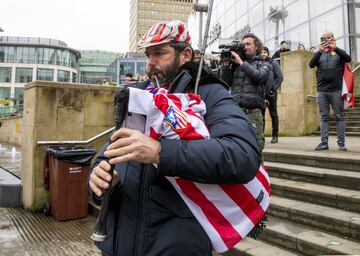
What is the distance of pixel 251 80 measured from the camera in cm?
462

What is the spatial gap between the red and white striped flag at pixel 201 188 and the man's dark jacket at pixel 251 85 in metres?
3.19

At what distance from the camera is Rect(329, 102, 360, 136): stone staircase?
932 centimetres

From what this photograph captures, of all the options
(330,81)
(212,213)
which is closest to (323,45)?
(330,81)

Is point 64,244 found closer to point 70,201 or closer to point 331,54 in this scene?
point 70,201

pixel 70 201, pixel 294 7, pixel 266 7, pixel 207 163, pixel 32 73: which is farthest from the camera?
pixel 32 73

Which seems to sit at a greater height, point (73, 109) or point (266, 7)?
point (266, 7)

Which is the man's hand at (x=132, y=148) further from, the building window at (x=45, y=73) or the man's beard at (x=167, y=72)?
the building window at (x=45, y=73)

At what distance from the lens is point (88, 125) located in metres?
6.23

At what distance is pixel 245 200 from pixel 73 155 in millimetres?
4296

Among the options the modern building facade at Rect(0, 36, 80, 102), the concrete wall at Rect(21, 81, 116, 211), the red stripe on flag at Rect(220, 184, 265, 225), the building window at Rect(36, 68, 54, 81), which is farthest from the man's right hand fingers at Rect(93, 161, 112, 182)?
the building window at Rect(36, 68, 54, 81)

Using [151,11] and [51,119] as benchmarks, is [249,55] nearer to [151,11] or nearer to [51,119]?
[51,119]

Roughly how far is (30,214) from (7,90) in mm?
80281

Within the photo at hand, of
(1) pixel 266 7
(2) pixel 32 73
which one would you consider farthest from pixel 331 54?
(2) pixel 32 73

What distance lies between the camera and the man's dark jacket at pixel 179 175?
1.21 m
